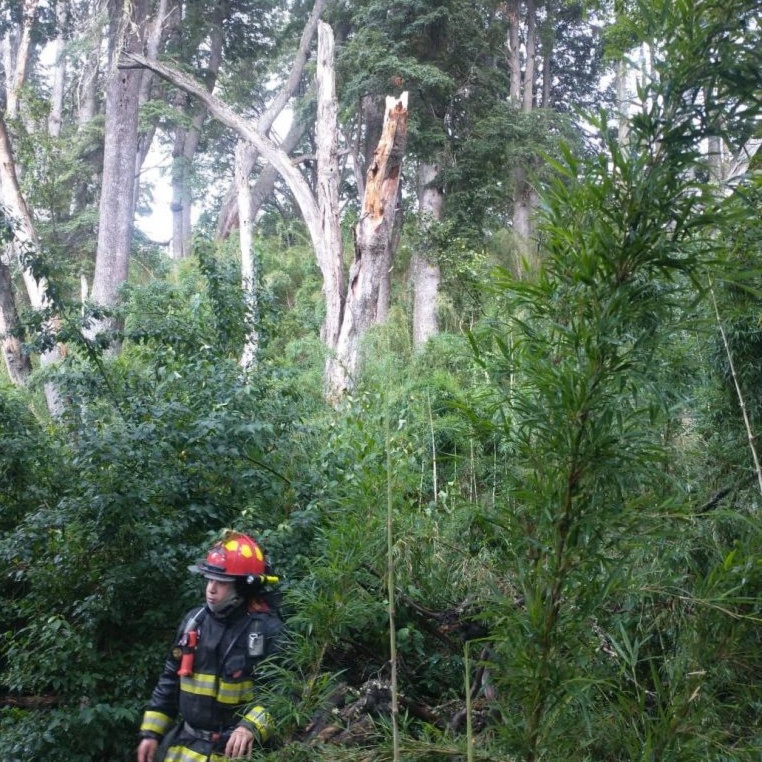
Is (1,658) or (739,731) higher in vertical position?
(739,731)

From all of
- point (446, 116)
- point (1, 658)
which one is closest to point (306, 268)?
point (446, 116)

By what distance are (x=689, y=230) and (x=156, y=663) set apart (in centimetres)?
427

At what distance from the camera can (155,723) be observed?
459 cm

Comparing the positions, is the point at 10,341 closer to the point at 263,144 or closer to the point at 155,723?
the point at 263,144

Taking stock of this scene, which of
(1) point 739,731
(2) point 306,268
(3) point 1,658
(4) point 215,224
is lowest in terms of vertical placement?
(3) point 1,658

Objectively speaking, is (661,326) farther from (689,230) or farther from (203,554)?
(203,554)

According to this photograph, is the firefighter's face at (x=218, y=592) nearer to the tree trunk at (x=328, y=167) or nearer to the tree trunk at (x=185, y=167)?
the tree trunk at (x=328, y=167)

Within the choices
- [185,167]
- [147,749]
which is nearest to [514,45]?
[185,167]

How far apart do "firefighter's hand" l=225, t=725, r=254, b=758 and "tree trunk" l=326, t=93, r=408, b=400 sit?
23.7ft

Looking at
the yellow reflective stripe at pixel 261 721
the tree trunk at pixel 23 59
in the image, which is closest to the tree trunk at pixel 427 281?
the tree trunk at pixel 23 59

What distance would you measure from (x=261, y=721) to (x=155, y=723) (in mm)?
838

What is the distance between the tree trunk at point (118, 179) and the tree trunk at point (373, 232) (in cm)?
594

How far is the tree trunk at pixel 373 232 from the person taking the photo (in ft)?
36.8

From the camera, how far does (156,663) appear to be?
17.6ft
